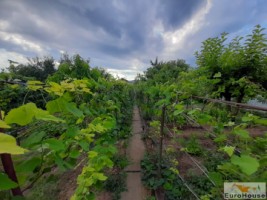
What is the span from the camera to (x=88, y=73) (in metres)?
3.04

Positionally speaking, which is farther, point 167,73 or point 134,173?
point 167,73

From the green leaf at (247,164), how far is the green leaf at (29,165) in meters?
0.82

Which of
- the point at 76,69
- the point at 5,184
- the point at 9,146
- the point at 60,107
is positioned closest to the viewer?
the point at 9,146

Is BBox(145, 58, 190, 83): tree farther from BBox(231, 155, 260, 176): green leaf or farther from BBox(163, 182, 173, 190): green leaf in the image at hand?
BBox(231, 155, 260, 176): green leaf

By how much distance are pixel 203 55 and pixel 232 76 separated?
91 centimetres

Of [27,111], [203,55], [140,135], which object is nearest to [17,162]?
[27,111]

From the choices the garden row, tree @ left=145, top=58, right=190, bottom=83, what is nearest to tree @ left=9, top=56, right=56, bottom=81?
tree @ left=145, top=58, right=190, bottom=83

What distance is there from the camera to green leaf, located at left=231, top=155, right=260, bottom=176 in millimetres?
634

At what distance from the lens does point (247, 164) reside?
670 mm

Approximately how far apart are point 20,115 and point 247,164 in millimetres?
865

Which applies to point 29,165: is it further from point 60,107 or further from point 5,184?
point 60,107

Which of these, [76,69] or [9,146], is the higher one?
[76,69]

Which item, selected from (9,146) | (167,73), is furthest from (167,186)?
(167,73)

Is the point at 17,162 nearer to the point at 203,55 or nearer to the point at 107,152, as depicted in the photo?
the point at 107,152
